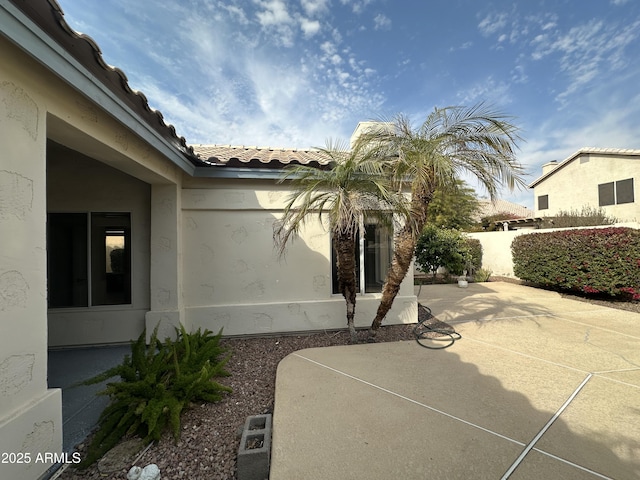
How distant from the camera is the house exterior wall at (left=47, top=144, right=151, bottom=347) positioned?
529 cm

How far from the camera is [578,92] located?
33.3 ft

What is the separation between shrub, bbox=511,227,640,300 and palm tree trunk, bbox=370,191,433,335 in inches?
314

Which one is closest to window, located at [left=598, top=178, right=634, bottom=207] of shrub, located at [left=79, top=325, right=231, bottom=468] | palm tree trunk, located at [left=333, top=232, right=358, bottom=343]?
palm tree trunk, located at [left=333, top=232, right=358, bottom=343]

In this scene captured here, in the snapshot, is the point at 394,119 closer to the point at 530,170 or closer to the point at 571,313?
the point at 530,170

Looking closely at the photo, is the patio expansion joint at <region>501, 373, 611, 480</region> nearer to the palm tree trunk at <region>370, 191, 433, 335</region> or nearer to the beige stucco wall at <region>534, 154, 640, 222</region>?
the palm tree trunk at <region>370, 191, 433, 335</region>

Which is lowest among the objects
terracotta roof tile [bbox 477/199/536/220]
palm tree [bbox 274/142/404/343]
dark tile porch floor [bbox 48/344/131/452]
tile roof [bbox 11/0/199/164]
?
dark tile porch floor [bbox 48/344/131/452]

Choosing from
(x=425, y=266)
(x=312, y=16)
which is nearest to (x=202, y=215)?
(x=312, y=16)

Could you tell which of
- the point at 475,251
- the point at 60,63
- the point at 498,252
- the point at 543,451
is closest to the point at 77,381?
the point at 60,63

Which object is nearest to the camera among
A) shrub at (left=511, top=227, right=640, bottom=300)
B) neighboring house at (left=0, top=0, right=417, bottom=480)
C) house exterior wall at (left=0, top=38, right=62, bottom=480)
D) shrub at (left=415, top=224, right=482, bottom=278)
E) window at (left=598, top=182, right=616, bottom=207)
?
house exterior wall at (left=0, top=38, right=62, bottom=480)

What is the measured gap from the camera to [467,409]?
3164mm

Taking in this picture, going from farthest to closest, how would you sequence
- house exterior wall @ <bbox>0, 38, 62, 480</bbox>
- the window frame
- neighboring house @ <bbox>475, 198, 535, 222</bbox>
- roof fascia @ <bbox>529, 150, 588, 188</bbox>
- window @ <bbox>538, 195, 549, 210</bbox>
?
window @ <bbox>538, 195, 549, 210</bbox>, roof fascia @ <bbox>529, 150, 588, 188</bbox>, the window frame, neighboring house @ <bbox>475, 198, 535, 222</bbox>, house exterior wall @ <bbox>0, 38, 62, 480</bbox>

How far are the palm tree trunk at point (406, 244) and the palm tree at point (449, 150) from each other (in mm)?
17

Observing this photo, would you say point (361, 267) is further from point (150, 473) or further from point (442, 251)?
point (442, 251)

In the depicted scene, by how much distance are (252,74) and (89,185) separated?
560 centimetres
